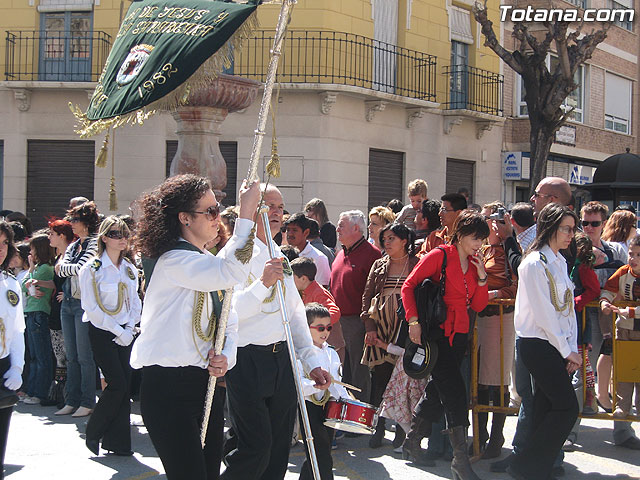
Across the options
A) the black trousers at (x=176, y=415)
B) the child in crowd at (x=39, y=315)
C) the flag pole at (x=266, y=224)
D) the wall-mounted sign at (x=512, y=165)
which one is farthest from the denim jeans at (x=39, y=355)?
the wall-mounted sign at (x=512, y=165)

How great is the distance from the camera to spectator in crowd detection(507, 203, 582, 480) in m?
5.70

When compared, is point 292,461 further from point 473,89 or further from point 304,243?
point 473,89

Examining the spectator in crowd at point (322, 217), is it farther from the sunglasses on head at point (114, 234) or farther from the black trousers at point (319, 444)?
the black trousers at point (319, 444)

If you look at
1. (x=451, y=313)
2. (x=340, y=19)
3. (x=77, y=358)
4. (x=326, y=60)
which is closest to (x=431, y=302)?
(x=451, y=313)

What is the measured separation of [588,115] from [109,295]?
22.2 m

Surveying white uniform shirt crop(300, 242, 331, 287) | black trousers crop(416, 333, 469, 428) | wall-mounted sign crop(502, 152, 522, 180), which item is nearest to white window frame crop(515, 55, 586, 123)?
Answer: wall-mounted sign crop(502, 152, 522, 180)

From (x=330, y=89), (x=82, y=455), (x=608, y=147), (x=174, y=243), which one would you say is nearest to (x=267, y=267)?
(x=174, y=243)

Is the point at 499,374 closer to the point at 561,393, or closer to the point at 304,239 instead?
the point at 561,393

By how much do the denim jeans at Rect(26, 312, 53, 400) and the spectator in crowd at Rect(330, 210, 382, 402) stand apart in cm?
343

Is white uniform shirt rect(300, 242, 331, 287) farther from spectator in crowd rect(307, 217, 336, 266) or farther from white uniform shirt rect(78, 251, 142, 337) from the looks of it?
white uniform shirt rect(78, 251, 142, 337)

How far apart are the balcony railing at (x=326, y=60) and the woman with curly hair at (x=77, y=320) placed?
34.1 feet

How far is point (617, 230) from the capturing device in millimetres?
8828

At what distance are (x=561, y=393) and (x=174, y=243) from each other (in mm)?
3010

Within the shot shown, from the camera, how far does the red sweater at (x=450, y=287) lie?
6293 millimetres
